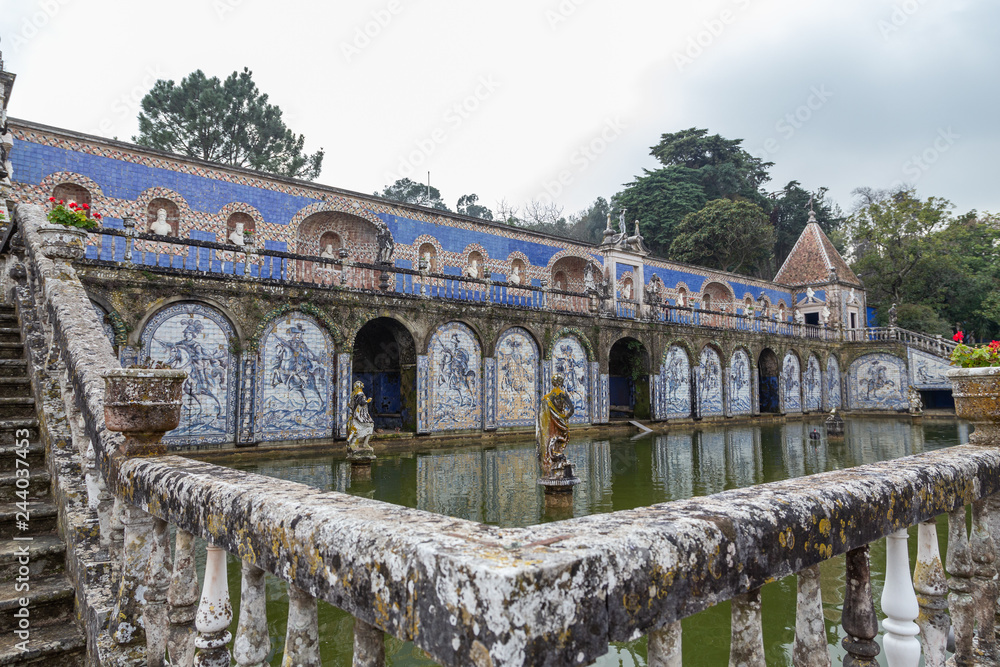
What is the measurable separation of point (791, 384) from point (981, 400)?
91.0ft

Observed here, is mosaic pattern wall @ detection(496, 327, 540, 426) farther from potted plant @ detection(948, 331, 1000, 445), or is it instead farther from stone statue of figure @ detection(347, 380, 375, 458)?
potted plant @ detection(948, 331, 1000, 445)

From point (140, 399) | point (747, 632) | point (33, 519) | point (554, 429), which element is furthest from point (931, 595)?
point (554, 429)

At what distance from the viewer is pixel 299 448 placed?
13.2 meters

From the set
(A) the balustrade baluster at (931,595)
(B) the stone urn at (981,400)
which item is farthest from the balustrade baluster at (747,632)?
(B) the stone urn at (981,400)

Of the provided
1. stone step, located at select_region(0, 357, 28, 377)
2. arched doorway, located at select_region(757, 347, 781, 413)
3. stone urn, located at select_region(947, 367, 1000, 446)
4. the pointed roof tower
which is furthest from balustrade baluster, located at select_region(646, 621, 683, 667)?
the pointed roof tower

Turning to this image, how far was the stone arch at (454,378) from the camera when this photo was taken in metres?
15.9

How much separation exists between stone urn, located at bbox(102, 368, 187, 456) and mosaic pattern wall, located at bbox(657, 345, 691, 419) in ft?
68.1

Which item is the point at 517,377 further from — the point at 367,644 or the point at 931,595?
the point at 367,644

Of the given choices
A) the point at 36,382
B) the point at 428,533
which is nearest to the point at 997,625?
the point at 428,533

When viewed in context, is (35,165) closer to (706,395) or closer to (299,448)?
(299,448)

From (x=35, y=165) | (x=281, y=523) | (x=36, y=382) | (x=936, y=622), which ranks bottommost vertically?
(x=936, y=622)

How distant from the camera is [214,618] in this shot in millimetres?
1895

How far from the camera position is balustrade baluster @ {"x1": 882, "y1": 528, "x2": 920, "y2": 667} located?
1.91m

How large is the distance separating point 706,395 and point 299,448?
16975mm
